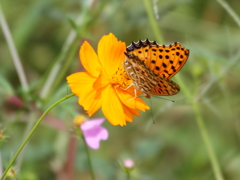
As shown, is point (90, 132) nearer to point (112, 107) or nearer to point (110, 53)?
point (112, 107)

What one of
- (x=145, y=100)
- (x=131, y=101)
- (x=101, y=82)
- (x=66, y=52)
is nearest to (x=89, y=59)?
(x=101, y=82)

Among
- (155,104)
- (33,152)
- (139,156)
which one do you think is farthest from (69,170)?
(155,104)

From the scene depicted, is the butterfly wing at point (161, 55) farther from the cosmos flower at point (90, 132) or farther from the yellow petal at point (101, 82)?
the cosmos flower at point (90, 132)

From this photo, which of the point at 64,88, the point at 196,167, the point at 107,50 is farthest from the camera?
the point at 196,167

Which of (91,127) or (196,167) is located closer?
(91,127)

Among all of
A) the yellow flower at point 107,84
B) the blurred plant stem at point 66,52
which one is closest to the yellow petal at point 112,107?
the yellow flower at point 107,84

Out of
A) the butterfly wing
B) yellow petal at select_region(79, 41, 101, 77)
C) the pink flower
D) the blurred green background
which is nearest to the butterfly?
the butterfly wing

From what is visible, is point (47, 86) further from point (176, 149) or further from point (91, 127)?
point (176, 149)
